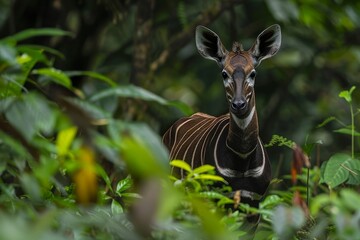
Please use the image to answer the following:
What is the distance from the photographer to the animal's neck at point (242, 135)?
611 centimetres

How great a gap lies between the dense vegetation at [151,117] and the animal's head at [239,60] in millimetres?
441

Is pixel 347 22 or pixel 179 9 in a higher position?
pixel 347 22

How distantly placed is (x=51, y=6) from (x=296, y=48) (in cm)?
327

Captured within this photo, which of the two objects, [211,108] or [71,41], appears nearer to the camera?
[71,41]

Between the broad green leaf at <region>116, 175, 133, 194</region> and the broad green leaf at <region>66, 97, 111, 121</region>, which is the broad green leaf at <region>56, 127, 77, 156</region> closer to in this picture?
the broad green leaf at <region>66, 97, 111, 121</region>

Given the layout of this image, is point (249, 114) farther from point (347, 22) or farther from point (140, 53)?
point (347, 22)

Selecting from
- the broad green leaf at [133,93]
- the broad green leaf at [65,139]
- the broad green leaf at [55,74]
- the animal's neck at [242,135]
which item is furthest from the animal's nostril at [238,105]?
the broad green leaf at [65,139]

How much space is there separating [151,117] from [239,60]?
434cm

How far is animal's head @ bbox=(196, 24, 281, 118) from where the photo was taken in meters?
5.98

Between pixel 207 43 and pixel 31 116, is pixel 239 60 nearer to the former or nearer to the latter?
pixel 207 43

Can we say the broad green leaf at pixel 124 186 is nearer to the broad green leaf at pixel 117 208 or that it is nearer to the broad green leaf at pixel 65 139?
the broad green leaf at pixel 117 208

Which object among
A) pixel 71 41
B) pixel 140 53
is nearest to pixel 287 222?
pixel 140 53

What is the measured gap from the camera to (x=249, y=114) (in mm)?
6141

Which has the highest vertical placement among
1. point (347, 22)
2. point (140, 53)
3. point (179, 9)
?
point (347, 22)
